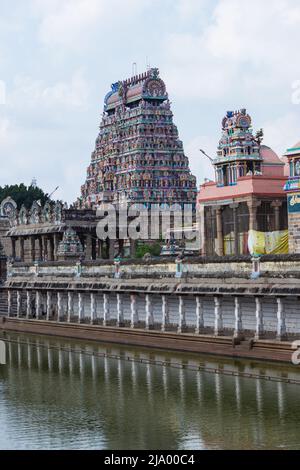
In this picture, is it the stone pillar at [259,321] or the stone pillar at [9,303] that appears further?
the stone pillar at [9,303]

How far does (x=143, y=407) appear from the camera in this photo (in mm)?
32938

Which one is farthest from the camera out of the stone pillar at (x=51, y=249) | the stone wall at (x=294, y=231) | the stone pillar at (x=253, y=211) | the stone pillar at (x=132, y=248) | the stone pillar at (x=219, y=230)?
the stone pillar at (x=132, y=248)

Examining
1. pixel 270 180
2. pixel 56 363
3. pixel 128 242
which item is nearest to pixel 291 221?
pixel 270 180

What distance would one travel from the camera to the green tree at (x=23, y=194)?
430ft

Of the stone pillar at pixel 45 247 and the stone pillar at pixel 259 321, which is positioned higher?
the stone pillar at pixel 45 247

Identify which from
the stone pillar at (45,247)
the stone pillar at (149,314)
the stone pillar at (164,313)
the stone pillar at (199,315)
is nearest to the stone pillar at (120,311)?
the stone pillar at (149,314)

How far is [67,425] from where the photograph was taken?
3020 cm

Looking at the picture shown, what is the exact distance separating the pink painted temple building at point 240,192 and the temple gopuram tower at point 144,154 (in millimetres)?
46719

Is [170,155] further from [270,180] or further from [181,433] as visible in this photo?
[181,433]

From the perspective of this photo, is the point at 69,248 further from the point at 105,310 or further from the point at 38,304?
the point at 105,310

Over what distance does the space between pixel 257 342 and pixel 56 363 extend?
1028 centimetres

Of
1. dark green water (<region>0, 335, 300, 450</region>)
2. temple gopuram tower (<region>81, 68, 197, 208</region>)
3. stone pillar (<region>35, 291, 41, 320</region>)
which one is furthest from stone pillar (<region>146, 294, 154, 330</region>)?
temple gopuram tower (<region>81, 68, 197, 208</region>)

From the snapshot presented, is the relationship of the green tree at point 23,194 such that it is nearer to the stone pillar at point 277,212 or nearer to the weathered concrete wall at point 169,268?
the weathered concrete wall at point 169,268

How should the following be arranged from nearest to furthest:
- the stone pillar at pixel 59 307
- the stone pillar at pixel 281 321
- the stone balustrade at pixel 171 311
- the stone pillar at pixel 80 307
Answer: the stone pillar at pixel 281 321 < the stone balustrade at pixel 171 311 < the stone pillar at pixel 80 307 < the stone pillar at pixel 59 307
